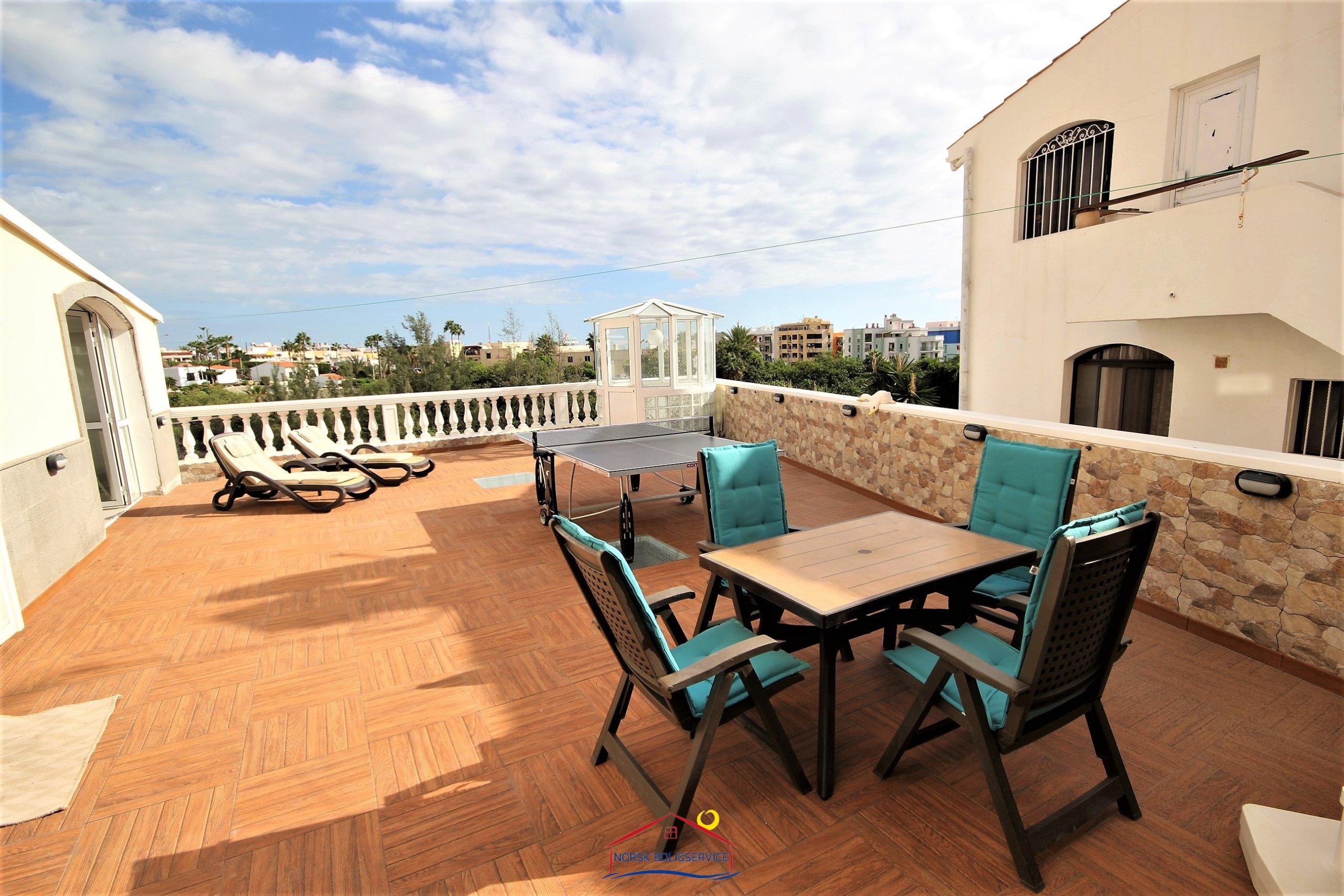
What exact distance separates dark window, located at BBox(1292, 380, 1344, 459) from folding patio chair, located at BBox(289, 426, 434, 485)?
932 cm

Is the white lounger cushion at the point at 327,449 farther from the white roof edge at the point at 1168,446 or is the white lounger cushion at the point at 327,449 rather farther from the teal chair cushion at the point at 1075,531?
the teal chair cushion at the point at 1075,531

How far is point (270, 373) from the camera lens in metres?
26.5

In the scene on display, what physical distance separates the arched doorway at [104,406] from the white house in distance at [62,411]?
0.04 feet

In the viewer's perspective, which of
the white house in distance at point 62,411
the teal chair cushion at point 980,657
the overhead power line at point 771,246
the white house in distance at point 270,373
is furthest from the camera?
the white house in distance at point 270,373

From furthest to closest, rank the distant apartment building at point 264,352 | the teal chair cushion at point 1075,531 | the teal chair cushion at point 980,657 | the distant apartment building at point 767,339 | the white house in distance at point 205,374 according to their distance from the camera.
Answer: the distant apartment building at point 767,339 → the distant apartment building at point 264,352 → the white house in distance at point 205,374 → the teal chair cushion at point 980,657 → the teal chair cushion at point 1075,531

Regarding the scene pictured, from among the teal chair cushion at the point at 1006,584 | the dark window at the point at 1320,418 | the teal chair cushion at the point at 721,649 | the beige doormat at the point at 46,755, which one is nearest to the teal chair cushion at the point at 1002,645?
the teal chair cushion at the point at 721,649

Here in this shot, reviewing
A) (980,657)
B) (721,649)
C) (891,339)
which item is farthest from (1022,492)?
(891,339)

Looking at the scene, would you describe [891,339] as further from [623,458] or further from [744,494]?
[744,494]

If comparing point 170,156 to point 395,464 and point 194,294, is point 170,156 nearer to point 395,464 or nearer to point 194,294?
point 395,464

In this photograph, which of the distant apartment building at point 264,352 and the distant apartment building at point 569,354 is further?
the distant apartment building at point 264,352

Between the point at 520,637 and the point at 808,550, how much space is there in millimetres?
1752

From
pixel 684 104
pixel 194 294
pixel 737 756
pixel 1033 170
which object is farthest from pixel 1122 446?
pixel 194 294

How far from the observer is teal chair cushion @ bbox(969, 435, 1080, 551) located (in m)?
2.91

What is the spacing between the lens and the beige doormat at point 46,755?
2.16 metres
